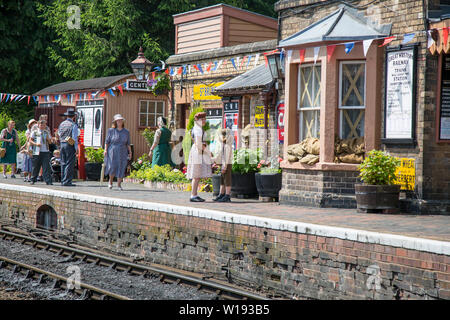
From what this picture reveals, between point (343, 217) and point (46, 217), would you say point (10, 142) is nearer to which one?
point (46, 217)

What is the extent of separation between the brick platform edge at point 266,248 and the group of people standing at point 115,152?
5.10 feet

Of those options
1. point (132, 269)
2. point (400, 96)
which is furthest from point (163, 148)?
point (400, 96)

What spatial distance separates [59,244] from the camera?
12.9 m

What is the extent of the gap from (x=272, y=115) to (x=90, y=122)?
927 cm

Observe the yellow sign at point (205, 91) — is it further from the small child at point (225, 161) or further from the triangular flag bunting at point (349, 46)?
the triangular flag bunting at point (349, 46)

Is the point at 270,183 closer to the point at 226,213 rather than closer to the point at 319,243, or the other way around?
the point at 226,213

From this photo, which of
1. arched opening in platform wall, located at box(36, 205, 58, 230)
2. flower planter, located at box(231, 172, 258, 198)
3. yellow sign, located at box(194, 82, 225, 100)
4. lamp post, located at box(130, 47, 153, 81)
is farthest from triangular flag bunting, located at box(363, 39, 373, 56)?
lamp post, located at box(130, 47, 153, 81)

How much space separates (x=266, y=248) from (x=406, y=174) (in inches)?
124

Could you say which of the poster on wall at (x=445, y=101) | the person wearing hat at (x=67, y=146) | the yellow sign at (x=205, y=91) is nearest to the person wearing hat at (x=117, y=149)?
the person wearing hat at (x=67, y=146)

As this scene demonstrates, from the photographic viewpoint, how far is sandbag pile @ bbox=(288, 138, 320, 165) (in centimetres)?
1234

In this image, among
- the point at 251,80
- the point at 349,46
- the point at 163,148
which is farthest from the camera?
the point at 163,148

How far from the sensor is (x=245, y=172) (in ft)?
46.1

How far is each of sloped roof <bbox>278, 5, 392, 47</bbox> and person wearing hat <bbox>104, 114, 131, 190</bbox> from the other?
506 cm
